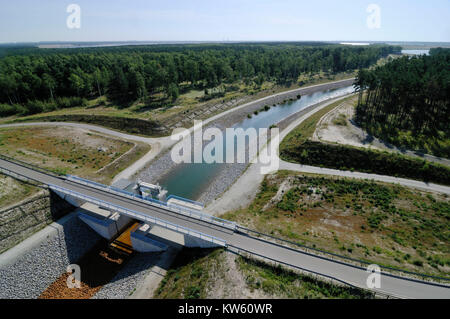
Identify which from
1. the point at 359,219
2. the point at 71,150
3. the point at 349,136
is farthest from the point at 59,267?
the point at 349,136

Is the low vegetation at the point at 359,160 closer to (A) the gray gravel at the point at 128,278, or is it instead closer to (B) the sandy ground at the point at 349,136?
(B) the sandy ground at the point at 349,136

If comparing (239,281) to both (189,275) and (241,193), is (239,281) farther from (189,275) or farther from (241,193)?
(241,193)

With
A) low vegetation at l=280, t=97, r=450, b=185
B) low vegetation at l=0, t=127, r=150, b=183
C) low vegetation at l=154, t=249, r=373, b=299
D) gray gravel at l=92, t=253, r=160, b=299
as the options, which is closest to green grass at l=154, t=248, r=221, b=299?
low vegetation at l=154, t=249, r=373, b=299

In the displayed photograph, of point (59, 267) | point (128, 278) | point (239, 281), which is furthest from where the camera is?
point (59, 267)

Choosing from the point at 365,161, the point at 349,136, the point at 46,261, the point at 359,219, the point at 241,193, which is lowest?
the point at 46,261

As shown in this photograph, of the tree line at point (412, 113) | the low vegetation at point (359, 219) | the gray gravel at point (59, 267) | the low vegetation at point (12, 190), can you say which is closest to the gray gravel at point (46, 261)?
the gray gravel at point (59, 267)
